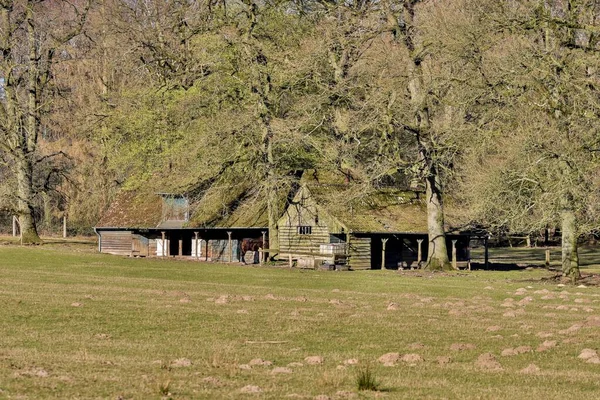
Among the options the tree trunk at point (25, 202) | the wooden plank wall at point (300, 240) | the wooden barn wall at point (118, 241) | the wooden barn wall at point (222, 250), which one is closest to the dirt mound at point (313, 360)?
the wooden plank wall at point (300, 240)

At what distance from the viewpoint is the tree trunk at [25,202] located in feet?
236

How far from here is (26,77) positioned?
75.6 m

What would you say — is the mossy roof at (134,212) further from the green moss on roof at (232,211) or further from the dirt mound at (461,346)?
the dirt mound at (461,346)

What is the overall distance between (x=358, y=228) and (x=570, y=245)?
1662 cm

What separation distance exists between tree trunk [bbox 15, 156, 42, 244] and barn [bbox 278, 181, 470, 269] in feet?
66.0

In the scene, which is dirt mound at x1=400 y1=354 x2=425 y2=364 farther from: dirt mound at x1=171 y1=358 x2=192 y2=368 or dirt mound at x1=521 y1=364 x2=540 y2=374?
dirt mound at x1=171 y1=358 x2=192 y2=368

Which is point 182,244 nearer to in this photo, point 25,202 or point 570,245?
point 25,202

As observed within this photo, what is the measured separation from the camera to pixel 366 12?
171ft

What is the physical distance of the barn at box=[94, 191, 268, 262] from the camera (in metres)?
67.1

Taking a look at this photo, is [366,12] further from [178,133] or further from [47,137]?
[47,137]

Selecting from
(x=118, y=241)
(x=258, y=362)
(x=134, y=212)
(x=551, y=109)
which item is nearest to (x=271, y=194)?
(x=134, y=212)

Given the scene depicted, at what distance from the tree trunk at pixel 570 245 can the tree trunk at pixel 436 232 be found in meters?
9.67

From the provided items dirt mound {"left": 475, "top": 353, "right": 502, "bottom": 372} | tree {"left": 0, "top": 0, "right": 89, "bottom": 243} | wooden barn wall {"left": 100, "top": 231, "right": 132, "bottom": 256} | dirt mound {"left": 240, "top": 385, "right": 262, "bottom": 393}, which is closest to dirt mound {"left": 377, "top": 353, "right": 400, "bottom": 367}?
dirt mound {"left": 475, "top": 353, "right": 502, "bottom": 372}

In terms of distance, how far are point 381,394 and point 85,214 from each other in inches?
3154
